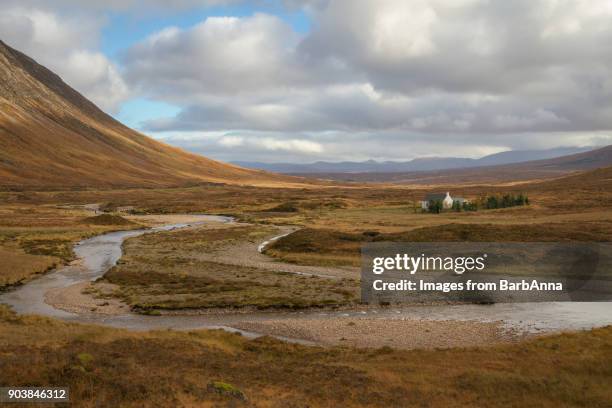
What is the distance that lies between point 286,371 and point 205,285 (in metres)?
29.0

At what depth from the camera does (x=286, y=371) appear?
29.0 m

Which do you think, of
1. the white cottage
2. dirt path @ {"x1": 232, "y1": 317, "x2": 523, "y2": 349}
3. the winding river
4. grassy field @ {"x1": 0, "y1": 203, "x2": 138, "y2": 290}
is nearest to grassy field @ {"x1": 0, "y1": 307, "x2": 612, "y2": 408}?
dirt path @ {"x1": 232, "y1": 317, "x2": 523, "y2": 349}

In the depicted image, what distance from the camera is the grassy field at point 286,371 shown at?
24.3 meters

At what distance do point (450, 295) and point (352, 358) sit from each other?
23.5 meters

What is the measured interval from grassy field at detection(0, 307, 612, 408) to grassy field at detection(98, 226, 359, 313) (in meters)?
12.3

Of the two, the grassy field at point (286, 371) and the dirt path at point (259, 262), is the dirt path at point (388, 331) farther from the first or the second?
the dirt path at point (259, 262)

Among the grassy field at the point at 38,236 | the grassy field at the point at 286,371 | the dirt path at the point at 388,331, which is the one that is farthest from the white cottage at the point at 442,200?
the grassy field at the point at 286,371

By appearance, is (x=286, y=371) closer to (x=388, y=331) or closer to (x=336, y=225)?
(x=388, y=331)

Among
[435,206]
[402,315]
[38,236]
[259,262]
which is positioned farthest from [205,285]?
[435,206]

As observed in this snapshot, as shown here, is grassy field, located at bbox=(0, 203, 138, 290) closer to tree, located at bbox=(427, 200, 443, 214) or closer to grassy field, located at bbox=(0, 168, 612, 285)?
grassy field, located at bbox=(0, 168, 612, 285)

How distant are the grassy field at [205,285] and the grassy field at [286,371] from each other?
12250 millimetres

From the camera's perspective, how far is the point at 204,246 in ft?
285

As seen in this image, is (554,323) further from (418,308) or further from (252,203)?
(252,203)

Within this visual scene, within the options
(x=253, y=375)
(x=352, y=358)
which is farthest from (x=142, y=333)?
(x=352, y=358)
